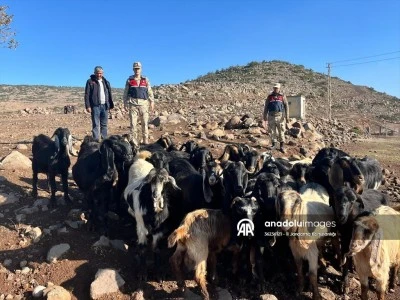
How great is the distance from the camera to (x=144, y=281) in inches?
204

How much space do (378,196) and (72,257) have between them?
460 cm

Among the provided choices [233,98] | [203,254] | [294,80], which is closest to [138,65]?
[203,254]

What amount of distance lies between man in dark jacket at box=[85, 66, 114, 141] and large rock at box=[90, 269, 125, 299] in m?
4.97

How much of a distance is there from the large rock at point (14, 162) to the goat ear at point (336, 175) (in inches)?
280

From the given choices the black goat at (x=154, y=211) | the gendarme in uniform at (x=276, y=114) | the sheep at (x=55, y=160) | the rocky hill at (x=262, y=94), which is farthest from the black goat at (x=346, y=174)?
the rocky hill at (x=262, y=94)

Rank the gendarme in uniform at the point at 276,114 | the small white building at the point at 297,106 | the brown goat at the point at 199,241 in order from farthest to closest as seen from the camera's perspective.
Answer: the small white building at the point at 297,106, the gendarme in uniform at the point at 276,114, the brown goat at the point at 199,241

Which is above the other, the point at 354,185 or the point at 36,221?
the point at 354,185

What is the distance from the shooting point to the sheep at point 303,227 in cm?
477

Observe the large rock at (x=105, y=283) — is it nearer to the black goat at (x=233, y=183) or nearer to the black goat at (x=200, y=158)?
the black goat at (x=233, y=183)

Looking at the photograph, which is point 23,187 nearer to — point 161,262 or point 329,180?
point 161,262

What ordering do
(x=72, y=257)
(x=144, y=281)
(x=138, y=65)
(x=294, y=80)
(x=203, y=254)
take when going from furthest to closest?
(x=294, y=80) → (x=138, y=65) → (x=72, y=257) → (x=144, y=281) → (x=203, y=254)

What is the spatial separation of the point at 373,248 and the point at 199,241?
2.03 meters

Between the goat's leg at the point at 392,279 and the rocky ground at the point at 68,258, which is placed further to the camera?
the goat's leg at the point at 392,279

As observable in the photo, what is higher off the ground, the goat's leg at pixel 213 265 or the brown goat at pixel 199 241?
the brown goat at pixel 199 241
